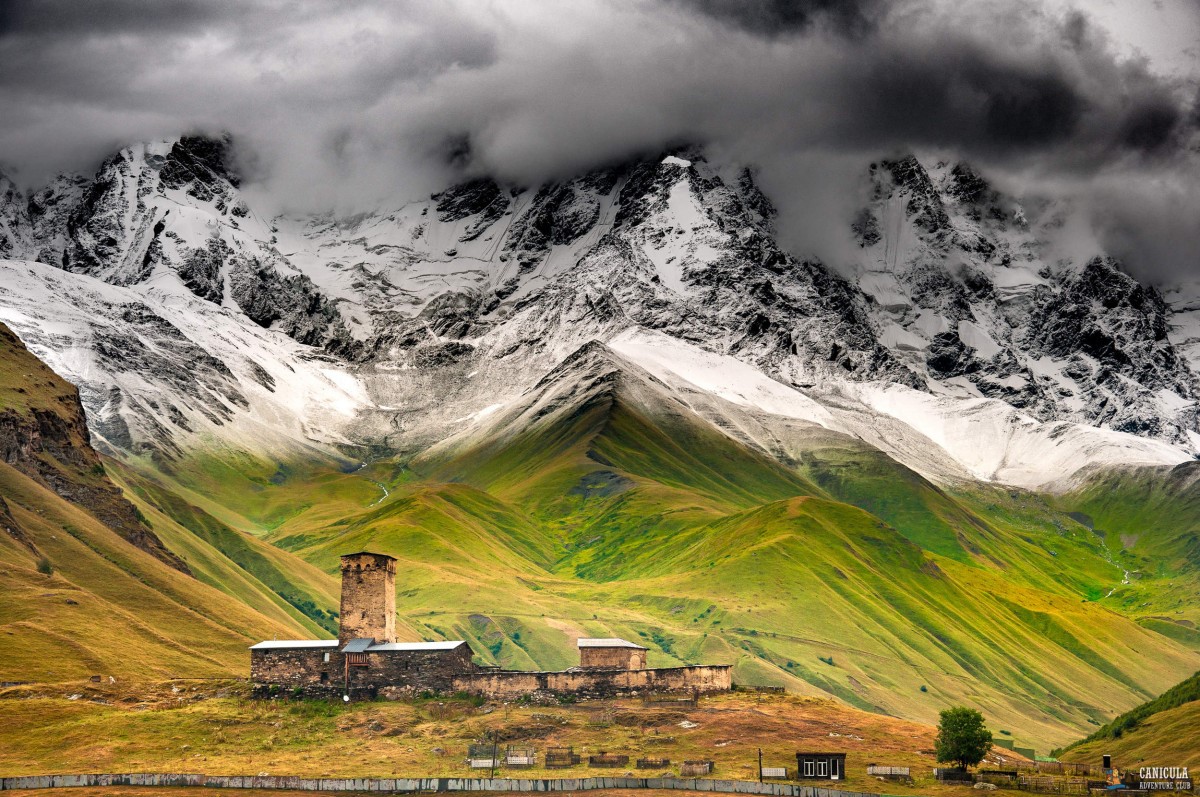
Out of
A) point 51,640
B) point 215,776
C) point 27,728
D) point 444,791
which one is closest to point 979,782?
point 444,791

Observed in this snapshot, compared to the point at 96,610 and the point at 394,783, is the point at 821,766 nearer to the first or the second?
the point at 394,783

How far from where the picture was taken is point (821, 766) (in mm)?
103062

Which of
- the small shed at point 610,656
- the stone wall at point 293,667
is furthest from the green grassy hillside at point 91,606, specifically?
the small shed at point 610,656

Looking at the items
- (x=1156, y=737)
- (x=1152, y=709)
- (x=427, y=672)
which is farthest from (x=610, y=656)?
(x=1152, y=709)

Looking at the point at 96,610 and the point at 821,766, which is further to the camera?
the point at 96,610

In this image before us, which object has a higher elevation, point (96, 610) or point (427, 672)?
point (96, 610)

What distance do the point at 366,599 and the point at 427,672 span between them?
385 inches

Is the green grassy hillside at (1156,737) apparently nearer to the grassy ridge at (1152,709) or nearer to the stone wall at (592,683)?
the grassy ridge at (1152,709)

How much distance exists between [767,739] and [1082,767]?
30241mm

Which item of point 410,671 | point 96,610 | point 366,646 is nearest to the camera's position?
point 410,671

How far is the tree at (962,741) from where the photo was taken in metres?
107

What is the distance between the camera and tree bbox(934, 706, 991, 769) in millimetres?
107375

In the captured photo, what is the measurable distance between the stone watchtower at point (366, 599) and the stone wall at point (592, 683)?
33.3 ft

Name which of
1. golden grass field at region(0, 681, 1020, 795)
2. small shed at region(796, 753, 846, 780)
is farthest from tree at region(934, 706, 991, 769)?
small shed at region(796, 753, 846, 780)
